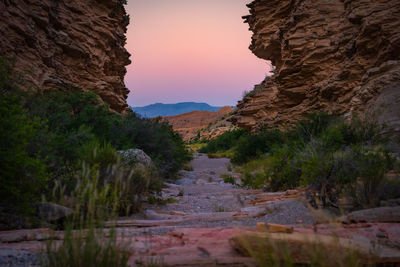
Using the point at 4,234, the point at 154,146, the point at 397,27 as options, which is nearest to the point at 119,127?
the point at 154,146

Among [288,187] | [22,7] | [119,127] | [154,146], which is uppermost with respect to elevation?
[22,7]

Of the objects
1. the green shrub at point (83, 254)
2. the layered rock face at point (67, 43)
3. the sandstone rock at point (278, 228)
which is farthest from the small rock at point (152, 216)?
the layered rock face at point (67, 43)

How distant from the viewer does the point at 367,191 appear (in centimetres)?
401

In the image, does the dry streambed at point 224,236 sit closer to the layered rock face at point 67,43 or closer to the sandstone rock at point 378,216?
the sandstone rock at point 378,216

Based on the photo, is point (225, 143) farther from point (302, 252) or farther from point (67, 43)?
point (302, 252)

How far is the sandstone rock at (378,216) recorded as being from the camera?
325 cm

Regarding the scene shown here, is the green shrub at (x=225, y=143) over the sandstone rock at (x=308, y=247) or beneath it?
over

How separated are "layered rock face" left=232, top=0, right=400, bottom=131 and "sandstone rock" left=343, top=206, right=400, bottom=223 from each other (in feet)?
25.7

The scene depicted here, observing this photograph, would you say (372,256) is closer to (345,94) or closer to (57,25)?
(345,94)

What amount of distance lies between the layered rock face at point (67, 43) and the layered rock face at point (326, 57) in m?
11.4

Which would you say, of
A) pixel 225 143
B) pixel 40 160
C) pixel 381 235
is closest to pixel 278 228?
pixel 381 235

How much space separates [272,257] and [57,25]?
662 inches

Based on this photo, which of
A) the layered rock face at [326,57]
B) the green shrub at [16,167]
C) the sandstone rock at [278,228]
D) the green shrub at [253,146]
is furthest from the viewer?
the green shrub at [253,146]

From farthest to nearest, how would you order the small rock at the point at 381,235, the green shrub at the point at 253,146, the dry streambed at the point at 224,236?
the green shrub at the point at 253,146
the small rock at the point at 381,235
the dry streambed at the point at 224,236
